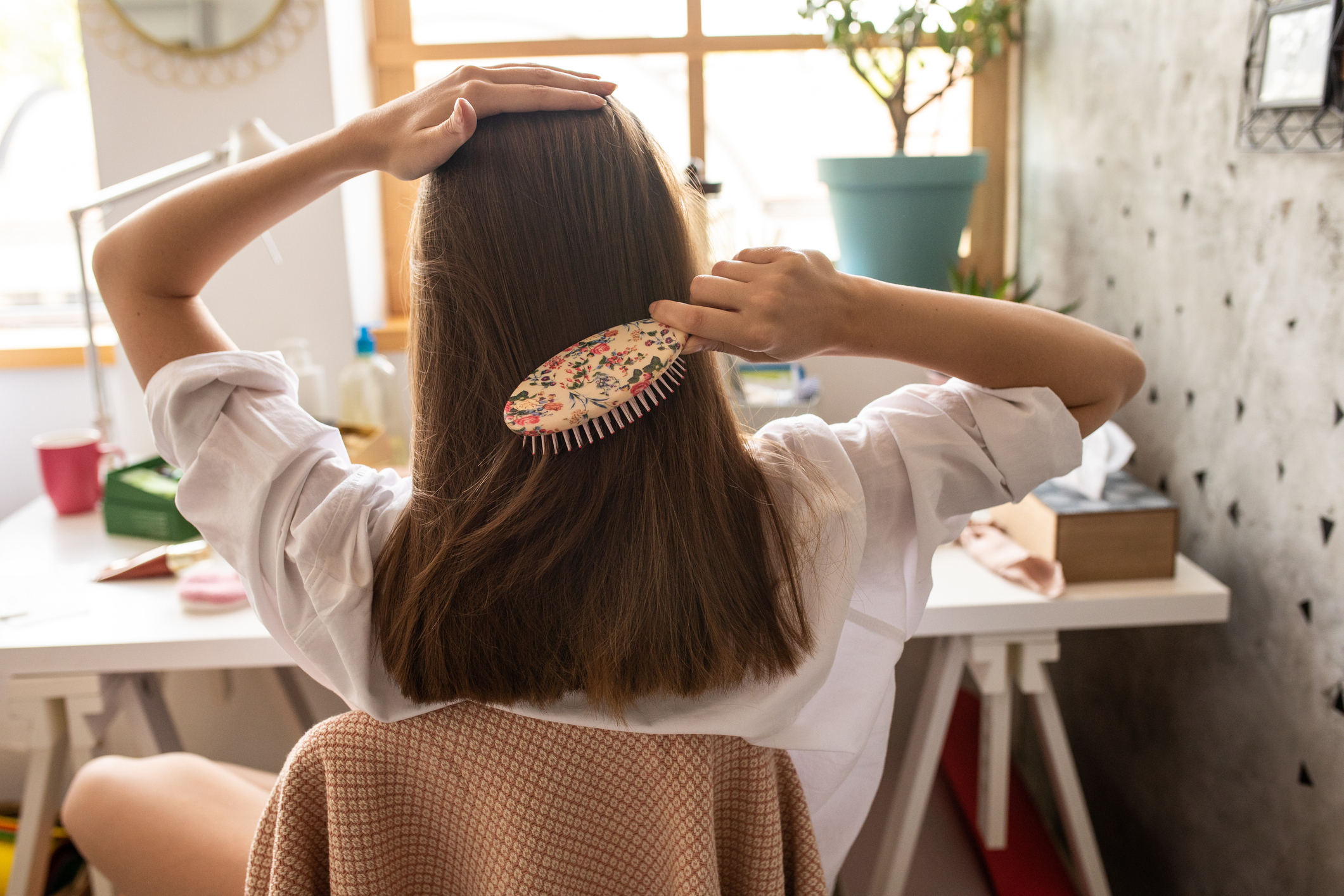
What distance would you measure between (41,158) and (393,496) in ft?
5.99

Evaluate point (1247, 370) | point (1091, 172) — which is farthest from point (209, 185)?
point (1091, 172)

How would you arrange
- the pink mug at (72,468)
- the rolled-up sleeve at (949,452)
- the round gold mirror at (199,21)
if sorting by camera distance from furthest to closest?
the round gold mirror at (199,21), the pink mug at (72,468), the rolled-up sleeve at (949,452)

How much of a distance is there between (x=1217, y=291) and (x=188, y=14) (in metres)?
1.53

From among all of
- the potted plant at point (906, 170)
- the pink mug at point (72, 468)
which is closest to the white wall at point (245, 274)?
the pink mug at point (72, 468)

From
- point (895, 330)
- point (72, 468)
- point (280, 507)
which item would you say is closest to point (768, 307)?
point (895, 330)

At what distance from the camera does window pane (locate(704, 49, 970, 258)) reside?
1.83 m

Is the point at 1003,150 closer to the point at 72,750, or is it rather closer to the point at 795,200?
the point at 795,200

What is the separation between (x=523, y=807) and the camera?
26.5 inches

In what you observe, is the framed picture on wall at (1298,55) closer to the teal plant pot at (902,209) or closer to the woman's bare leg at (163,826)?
the teal plant pot at (902,209)

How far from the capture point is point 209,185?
2.45 ft

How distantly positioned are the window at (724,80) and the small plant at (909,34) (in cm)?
13

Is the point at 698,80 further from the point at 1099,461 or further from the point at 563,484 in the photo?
the point at 563,484

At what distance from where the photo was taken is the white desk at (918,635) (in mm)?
1093

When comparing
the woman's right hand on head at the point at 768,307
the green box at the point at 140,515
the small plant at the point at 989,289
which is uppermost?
the woman's right hand on head at the point at 768,307
